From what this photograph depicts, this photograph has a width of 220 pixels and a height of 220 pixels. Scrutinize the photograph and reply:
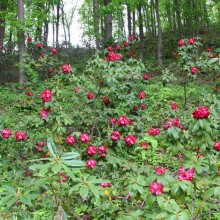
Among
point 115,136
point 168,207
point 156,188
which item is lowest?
point 168,207

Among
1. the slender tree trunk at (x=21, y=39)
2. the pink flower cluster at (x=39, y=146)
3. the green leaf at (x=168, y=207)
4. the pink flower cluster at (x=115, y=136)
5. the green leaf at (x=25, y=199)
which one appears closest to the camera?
the green leaf at (x=25, y=199)

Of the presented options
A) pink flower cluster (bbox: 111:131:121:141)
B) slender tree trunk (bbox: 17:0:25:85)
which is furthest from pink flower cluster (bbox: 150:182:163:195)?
slender tree trunk (bbox: 17:0:25:85)

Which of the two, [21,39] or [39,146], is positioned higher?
[21,39]

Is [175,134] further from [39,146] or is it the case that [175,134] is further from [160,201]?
[39,146]

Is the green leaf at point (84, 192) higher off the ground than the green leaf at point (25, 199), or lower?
higher

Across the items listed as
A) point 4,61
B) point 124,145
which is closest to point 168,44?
point 4,61

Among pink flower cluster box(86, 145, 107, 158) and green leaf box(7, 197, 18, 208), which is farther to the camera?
pink flower cluster box(86, 145, 107, 158)

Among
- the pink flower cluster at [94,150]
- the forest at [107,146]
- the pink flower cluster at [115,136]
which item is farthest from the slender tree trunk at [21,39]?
the pink flower cluster at [94,150]

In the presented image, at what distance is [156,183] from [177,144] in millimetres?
559

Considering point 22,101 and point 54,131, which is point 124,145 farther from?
point 22,101

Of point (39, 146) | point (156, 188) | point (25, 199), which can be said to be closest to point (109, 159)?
point (39, 146)

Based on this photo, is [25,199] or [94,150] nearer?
[25,199]

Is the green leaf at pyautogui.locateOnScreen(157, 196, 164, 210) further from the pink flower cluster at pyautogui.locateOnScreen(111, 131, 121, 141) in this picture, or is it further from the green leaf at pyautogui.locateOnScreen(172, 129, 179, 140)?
the pink flower cluster at pyautogui.locateOnScreen(111, 131, 121, 141)

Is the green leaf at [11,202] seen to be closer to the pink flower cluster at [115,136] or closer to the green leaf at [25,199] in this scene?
the green leaf at [25,199]
